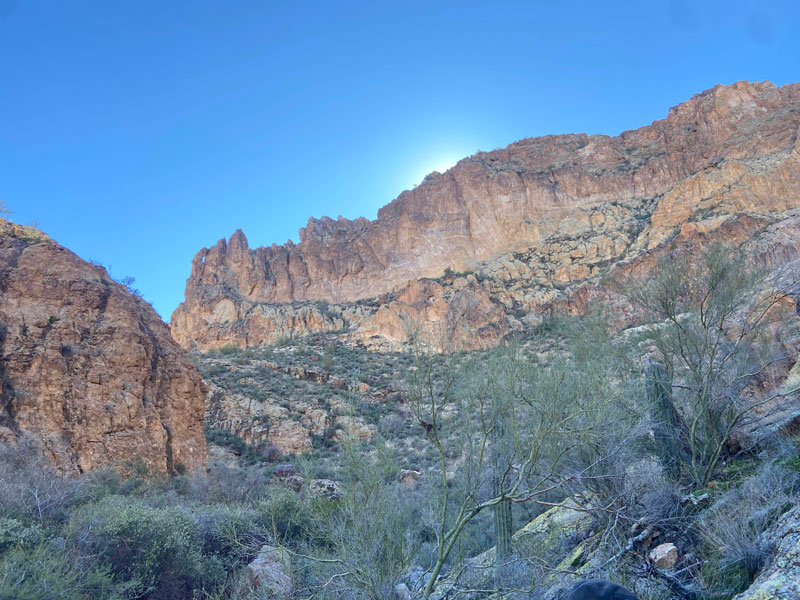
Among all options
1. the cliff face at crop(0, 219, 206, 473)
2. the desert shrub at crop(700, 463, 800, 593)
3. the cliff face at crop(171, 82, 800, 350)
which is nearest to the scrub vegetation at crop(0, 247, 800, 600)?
the desert shrub at crop(700, 463, 800, 593)

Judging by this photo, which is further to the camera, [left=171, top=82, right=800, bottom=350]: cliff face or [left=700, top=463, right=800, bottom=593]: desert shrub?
[left=171, top=82, right=800, bottom=350]: cliff face

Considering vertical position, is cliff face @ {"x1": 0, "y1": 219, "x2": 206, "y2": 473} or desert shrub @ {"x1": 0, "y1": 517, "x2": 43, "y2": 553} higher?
cliff face @ {"x1": 0, "y1": 219, "x2": 206, "y2": 473}

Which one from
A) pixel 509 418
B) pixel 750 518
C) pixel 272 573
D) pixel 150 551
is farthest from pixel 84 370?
pixel 750 518

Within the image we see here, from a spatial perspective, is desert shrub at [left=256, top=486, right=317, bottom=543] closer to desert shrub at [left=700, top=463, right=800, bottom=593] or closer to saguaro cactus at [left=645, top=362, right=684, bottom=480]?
saguaro cactus at [left=645, top=362, right=684, bottom=480]

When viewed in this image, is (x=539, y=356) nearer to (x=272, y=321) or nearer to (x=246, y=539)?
(x=246, y=539)

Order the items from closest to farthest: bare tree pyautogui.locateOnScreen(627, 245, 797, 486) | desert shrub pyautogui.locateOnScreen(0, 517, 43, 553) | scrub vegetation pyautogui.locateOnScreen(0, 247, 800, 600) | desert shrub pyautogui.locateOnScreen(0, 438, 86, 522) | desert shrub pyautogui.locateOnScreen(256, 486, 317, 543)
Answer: scrub vegetation pyautogui.locateOnScreen(0, 247, 800, 600) < desert shrub pyautogui.locateOnScreen(0, 517, 43, 553) < desert shrub pyautogui.locateOnScreen(0, 438, 86, 522) < bare tree pyautogui.locateOnScreen(627, 245, 797, 486) < desert shrub pyautogui.locateOnScreen(256, 486, 317, 543)

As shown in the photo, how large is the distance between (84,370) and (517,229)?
149ft

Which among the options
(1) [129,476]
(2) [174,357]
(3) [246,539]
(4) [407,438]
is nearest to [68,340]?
(2) [174,357]

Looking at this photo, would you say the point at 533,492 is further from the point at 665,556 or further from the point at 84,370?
the point at 84,370

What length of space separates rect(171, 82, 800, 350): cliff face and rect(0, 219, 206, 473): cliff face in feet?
70.4

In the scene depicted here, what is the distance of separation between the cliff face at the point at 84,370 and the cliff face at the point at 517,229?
21453 millimetres

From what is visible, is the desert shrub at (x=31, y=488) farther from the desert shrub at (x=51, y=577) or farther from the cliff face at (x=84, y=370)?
the desert shrub at (x=51, y=577)

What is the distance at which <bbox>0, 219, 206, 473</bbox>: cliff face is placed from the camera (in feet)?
42.1

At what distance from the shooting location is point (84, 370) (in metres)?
14.2
